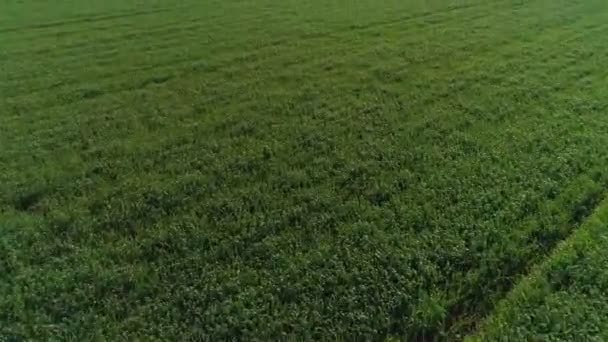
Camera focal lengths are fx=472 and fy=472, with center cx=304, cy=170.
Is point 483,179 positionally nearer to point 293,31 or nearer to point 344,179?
point 344,179

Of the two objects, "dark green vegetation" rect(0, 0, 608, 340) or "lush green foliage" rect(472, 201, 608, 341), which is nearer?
"lush green foliage" rect(472, 201, 608, 341)

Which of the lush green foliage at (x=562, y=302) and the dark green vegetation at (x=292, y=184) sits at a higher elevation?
the dark green vegetation at (x=292, y=184)

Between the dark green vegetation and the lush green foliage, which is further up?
the dark green vegetation

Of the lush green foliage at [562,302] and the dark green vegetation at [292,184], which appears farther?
the dark green vegetation at [292,184]

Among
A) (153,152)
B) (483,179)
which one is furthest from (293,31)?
(483,179)
